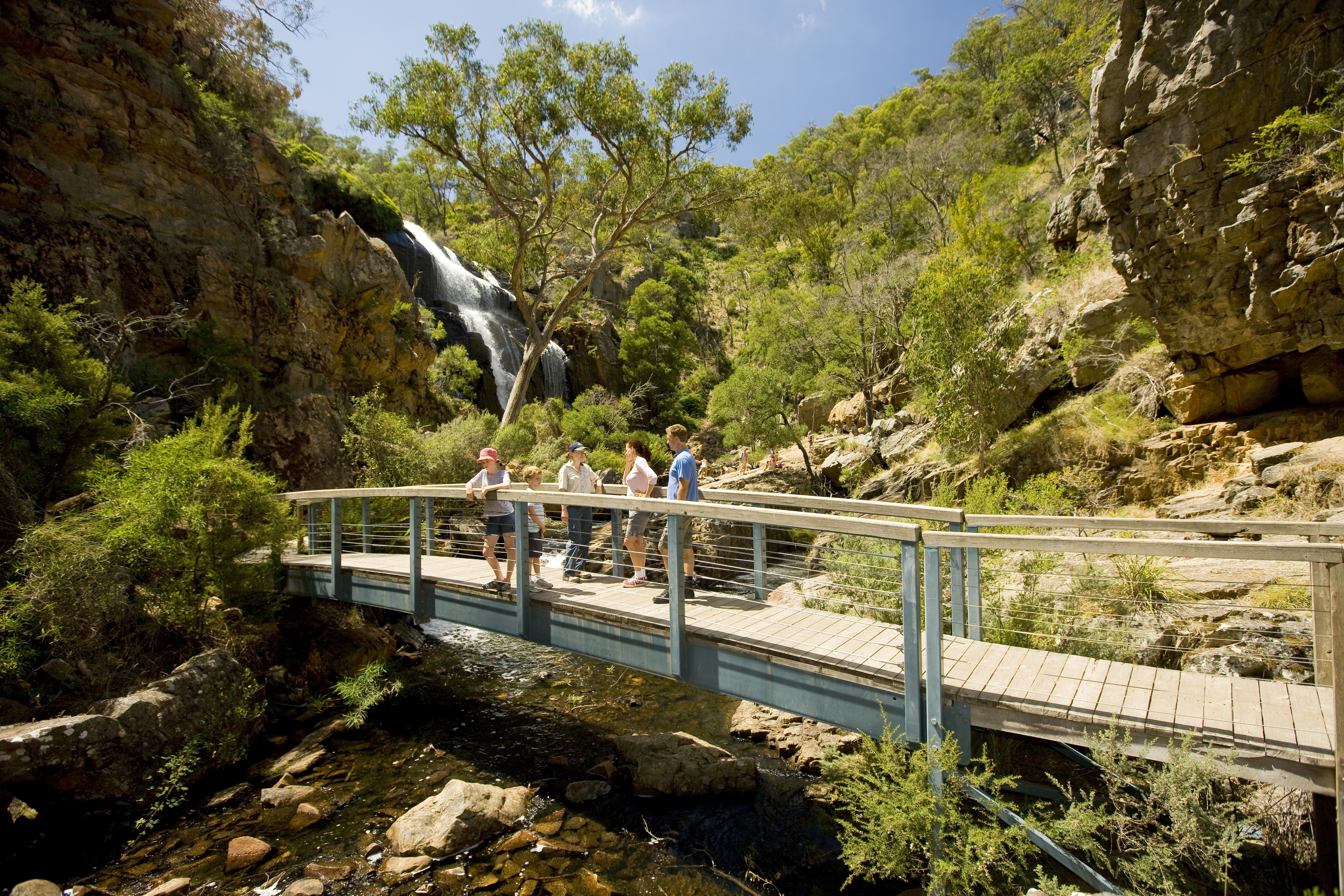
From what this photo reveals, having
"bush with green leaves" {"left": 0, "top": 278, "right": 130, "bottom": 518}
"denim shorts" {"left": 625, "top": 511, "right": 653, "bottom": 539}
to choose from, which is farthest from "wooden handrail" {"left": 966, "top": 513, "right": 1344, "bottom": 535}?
"bush with green leaves" {"left": 0, "top": 278, "right": 130, "bottom": 518}

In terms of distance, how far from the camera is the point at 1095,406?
1391 centimetres

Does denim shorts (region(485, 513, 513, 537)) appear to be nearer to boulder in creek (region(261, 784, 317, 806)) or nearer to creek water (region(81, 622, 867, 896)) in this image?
creek water (region(81, 622, 867, 896))

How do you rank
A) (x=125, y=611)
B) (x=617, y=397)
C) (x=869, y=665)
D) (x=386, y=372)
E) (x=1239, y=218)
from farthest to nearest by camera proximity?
(x=617, y=397) → (x=386, y=372) → (x=1239, y=218) → (x=125, y=611) → (x=869, y=665)

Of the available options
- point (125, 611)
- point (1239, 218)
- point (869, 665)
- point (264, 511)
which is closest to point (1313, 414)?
point (1239, 218)

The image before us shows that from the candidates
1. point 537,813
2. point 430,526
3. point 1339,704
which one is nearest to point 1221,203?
point 1339,704

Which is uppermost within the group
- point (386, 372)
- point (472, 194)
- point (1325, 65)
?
point (472, 194)

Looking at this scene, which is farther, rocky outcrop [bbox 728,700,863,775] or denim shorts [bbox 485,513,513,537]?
denim shorts [bbox 485,513,513,537]

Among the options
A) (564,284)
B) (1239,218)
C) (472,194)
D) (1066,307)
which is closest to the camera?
(1239,218)

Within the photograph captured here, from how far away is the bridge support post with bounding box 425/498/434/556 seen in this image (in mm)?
7734

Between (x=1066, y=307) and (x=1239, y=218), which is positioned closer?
(x=1239, y=218)

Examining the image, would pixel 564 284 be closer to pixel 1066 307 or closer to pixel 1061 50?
pixel 1066 307

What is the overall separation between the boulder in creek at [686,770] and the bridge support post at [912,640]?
2572 millimetres

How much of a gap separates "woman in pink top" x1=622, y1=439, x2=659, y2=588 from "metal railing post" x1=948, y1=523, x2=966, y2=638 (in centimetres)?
270

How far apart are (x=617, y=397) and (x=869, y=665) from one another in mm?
30742
